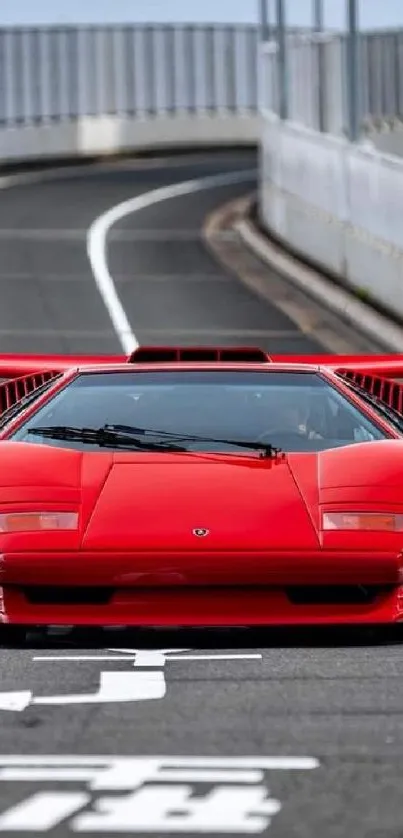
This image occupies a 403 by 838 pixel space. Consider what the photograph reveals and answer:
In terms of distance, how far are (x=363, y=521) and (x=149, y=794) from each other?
2498mm

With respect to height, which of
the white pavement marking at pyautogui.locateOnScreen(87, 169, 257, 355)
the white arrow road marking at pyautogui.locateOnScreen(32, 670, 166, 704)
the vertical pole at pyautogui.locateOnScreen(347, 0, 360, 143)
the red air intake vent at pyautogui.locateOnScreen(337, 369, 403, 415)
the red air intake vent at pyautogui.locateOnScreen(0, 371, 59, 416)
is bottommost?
the white pavement marking at pyautogui.locateOnScreen(87, 169, 257, 355)

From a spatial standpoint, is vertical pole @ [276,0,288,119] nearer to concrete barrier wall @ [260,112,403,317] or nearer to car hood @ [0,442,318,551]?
concrete barrier wall @ [260,112,403,317]

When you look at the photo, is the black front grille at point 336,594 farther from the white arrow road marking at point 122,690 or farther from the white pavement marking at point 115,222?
the white pavement marking at point 115,222

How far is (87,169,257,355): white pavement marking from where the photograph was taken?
24.4m

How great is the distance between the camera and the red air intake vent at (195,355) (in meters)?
10.3

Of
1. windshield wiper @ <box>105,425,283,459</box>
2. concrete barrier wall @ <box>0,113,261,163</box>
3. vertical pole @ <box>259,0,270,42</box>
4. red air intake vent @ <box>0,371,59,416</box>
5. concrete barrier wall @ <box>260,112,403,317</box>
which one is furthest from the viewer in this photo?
concrete barrier wall @ <box>0,113,261,163</box>

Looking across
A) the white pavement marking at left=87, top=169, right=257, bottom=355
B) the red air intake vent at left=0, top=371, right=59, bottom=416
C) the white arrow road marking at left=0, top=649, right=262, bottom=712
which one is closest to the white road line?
the white arrow road marking at left=0, top=649, right=262, bottom=712

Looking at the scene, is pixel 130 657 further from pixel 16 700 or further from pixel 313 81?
pixel 313 81

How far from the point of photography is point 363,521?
7.87 metres

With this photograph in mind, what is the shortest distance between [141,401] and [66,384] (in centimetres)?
42

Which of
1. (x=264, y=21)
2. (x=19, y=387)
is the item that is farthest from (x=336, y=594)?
(x=264, y=21)

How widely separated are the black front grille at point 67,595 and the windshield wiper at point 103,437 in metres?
0.79

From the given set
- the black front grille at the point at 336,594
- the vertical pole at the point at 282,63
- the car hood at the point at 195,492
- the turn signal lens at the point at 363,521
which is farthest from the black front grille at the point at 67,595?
the vertical pole at the point at 282,63

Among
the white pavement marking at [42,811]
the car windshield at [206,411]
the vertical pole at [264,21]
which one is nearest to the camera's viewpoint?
the white pavement marking at [42,811]
